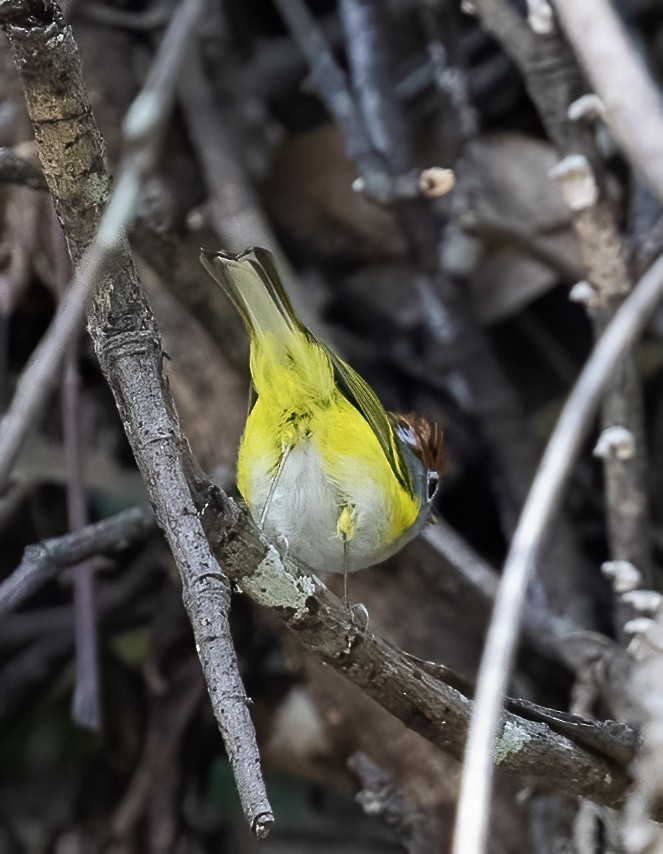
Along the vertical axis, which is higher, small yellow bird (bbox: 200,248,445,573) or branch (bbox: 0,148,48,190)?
branch (bbox: 0,148,48,190)

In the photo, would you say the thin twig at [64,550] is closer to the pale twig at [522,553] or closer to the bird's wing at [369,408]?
the bird's wing at [369,408]

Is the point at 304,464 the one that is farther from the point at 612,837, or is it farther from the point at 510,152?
the point at 510,152

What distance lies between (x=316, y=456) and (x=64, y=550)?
1.74 ft

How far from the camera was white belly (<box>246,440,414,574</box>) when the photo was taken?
2055 millimetres

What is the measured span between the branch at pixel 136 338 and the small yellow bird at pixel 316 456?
0.68 meters

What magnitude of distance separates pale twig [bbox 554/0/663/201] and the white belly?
1.25 metres

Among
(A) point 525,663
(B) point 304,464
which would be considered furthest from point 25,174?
(A) point 525,663

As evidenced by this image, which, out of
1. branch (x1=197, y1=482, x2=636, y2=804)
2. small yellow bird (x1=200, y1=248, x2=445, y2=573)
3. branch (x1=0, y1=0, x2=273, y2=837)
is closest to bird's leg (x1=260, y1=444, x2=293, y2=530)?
small yellow bird (x1=200, y1=248, x2=445, y2=573)

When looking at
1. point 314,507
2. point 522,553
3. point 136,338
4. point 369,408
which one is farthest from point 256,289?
point 522,553

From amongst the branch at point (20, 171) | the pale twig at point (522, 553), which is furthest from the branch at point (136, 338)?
the branch at point (20, 171)

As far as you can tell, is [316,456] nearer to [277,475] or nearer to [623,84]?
[277,475]

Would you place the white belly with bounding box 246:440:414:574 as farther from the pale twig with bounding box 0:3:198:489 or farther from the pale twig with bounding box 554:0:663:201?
the pale twig with bounding box 554:0:663:201

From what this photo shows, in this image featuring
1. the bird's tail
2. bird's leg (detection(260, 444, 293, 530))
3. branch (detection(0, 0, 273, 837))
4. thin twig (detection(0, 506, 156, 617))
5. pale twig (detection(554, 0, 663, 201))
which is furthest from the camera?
bird's leg (detection(260, 444, 293, 530))

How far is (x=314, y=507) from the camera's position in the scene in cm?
210
